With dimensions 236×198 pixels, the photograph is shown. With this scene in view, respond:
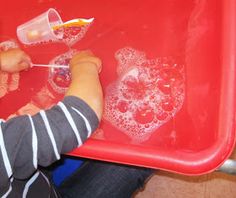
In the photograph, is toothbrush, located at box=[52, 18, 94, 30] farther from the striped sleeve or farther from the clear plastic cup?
the striped sleeve

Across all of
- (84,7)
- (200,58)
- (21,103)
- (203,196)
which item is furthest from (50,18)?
(203,196)

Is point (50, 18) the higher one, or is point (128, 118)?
point (50, 18)

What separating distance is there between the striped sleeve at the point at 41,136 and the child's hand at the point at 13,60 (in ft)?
0.82

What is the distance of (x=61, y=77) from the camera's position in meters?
0.77

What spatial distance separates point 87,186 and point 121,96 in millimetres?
189

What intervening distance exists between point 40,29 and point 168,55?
0.93 ft

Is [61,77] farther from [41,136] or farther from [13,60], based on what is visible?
[41,136]

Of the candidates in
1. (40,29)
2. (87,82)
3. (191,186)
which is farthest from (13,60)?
(191,186)

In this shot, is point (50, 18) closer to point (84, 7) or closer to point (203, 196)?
point (84, 7)

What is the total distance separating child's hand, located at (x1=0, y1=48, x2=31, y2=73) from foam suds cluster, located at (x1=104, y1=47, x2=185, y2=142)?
0.61 feet

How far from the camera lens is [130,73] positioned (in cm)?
76

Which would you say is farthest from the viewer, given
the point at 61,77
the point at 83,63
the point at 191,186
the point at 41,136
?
the point at 191,186

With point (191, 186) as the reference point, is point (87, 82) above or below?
above

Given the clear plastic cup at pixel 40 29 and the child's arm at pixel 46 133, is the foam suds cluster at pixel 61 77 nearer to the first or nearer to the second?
the clear plastic cup at pixel 40 29
